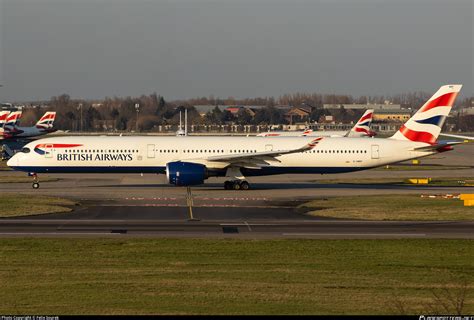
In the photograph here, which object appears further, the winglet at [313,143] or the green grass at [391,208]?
the winglet at [313,143]

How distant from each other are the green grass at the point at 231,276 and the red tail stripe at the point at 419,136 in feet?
82.7

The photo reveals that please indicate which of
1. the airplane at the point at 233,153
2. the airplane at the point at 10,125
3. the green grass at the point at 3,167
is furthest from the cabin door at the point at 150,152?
the airplane at the point at 10,125

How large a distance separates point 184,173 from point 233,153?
177 inches

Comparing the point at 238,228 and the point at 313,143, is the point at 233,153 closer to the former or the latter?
the point at 313,143

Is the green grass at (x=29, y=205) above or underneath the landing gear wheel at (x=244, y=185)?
above

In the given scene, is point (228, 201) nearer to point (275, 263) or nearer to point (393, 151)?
point (393, 151)

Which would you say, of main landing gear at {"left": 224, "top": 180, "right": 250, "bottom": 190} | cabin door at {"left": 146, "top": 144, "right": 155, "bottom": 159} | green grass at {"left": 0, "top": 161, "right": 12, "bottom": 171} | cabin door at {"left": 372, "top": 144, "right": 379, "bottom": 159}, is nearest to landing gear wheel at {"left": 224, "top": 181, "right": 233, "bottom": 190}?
main landing gear at {"left": 224, "top": 180, "right": 250, "bottom": 190}

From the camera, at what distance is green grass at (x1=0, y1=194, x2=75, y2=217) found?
39.5 meters

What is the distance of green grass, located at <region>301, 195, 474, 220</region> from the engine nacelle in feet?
28.0

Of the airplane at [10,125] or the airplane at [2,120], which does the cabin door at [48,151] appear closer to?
the airplane at [2,120]

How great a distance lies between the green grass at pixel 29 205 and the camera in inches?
1556

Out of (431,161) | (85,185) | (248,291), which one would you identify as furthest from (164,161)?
(431,161)

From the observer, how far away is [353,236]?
3195cm

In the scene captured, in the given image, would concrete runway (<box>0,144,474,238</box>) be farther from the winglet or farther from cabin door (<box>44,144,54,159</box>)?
the winglet
